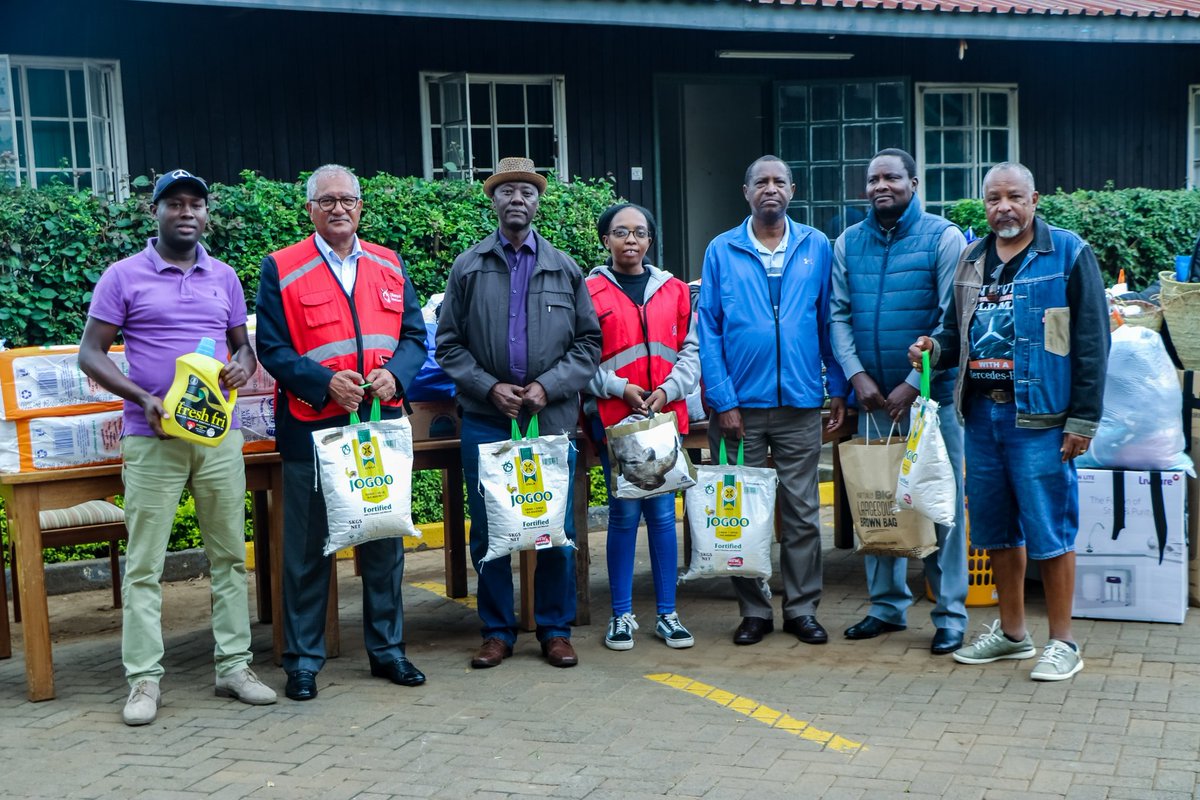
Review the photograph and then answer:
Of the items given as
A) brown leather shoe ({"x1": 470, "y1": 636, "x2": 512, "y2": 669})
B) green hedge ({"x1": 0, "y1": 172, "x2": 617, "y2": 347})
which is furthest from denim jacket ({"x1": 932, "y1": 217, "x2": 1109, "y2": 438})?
green hedge ({"x1": 0, "y1": 172, "x2": 617, "y2": 347})

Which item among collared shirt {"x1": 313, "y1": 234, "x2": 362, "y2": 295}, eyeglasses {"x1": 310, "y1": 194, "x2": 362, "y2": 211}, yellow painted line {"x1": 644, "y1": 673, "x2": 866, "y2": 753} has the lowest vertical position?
yellow painted line {"x1": 644, "y1": 673, "x2": 866, "y2": 753}

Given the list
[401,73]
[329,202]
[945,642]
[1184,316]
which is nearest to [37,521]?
[329,202]

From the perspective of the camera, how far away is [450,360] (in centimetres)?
580

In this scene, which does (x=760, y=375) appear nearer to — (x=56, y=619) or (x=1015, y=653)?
(x=1015, y=653)

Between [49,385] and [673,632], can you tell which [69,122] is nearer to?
[49,385]

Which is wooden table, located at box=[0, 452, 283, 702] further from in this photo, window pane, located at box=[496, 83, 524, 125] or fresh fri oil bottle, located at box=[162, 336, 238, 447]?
window pane, located at box=[496, 83, 524, 125]

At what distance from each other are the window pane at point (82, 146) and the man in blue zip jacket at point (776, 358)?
6211 mm

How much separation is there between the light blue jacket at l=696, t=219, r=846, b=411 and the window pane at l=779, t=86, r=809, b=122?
767 centimetres

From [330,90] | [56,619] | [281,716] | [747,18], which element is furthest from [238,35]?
[281,716]

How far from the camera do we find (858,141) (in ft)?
44.1

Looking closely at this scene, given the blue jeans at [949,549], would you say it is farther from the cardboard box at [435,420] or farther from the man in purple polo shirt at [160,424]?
the man in purple polo shirt at [160,424]

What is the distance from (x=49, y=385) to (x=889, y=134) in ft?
32.3

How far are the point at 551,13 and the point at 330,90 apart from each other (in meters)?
2.01

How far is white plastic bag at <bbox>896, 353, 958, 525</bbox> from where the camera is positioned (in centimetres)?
561
